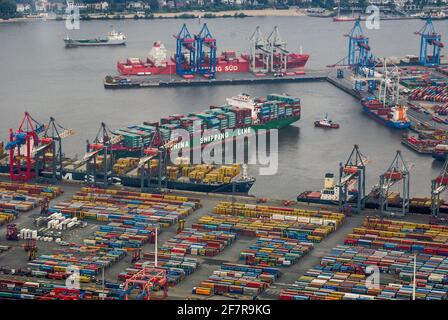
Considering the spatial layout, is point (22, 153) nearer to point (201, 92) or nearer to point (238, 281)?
point (238, 281)

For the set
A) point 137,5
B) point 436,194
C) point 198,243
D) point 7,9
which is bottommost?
point 198,243

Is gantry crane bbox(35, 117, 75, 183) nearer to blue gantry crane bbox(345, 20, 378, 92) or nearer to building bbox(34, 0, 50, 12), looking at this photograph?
blue gantry crane bbox(345, 20, 378, 92)

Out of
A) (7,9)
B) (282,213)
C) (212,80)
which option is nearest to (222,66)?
(212,80)

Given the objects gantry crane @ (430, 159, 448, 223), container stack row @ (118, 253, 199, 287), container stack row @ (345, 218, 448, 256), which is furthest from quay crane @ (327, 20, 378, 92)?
container stack row @ (118, 253, 199, 287)

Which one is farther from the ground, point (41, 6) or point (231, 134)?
point (41, 6)

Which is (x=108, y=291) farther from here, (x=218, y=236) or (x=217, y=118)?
(x=217, y=118)

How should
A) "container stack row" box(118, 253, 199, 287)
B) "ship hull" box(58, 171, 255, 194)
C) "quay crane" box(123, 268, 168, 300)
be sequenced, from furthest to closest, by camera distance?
"ship hull" box(58, 171, 255, 194) < "container stack row" box(118, 253, 199, 287) < "quay crane" box(123, 268, 168, 300)

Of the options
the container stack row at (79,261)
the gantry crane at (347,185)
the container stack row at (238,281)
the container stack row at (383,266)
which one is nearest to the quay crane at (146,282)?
the container stack row at (238,281)

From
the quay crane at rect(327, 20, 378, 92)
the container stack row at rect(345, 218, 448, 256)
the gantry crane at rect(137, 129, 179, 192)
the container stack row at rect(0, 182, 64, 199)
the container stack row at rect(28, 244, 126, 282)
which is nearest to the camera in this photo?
the container stack row at rect(28, 244, 126, 282)
